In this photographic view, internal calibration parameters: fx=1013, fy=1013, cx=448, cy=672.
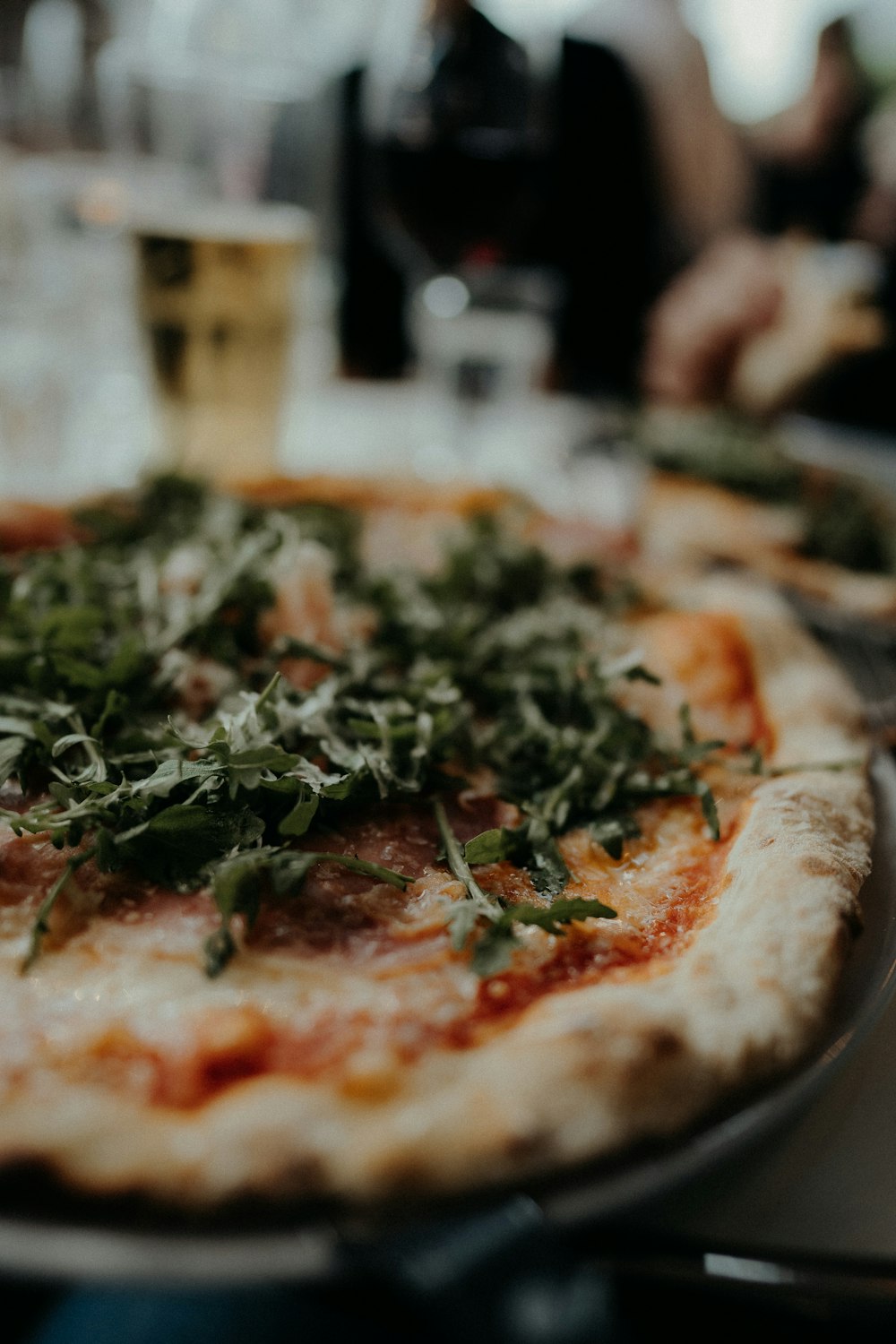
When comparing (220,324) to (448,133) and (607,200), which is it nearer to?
(448,133)

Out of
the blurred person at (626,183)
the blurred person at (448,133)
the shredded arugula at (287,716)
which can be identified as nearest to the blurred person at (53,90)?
the blurred person at (448,133)

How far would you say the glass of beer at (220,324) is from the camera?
198 cm

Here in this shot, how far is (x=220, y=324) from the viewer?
208 cm

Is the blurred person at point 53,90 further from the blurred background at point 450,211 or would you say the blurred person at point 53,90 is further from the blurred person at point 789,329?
the blurred person at point 789,329

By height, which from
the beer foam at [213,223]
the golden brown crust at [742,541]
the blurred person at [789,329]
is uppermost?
the beer foam at [213,223]

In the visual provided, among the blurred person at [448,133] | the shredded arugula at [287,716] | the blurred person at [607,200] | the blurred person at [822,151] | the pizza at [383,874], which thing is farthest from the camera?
the blurred person at [822,151]

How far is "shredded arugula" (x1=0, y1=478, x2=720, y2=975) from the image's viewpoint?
0.85 meters

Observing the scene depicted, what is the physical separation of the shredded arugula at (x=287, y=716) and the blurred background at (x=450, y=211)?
0.64 metres

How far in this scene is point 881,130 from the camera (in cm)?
480

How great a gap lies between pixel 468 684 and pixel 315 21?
10.9 feet

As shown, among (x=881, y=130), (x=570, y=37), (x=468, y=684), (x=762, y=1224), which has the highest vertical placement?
(x=570, y=37)

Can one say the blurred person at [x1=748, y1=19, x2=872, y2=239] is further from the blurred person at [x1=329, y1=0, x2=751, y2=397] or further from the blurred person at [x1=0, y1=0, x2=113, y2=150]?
the blurred person at [x1=0, y1=0, x2=113, y2=150]

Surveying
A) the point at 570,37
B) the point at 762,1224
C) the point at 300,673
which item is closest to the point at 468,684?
the point at 300,673

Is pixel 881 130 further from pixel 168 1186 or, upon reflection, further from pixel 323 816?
pixel 168 1186
